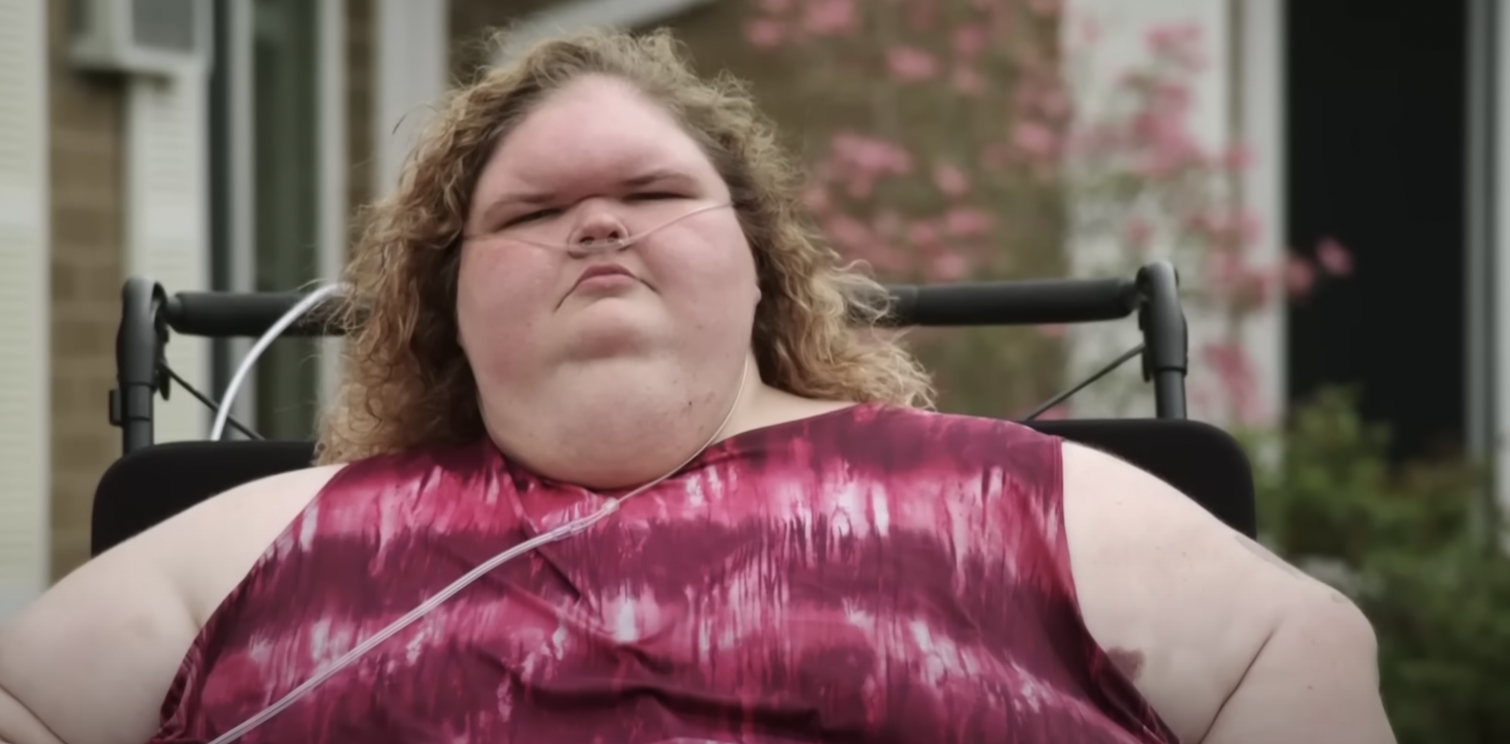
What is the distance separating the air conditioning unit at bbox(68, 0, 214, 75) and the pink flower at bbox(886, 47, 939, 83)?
197cm

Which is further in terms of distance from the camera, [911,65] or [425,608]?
[911,65]

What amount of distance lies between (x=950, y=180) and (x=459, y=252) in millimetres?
3357

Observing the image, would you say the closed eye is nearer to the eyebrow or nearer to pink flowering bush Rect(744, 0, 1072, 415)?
the eyebrow

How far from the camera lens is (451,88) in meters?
2.24

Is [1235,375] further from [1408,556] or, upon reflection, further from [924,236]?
[924,236]

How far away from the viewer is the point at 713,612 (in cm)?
180

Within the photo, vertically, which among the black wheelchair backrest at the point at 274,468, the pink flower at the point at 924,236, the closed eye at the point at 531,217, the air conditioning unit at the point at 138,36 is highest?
the air conditioning unit at the point at 138,36

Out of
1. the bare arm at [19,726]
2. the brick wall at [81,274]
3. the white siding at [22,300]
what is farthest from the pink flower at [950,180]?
the bare arm at [19,726]

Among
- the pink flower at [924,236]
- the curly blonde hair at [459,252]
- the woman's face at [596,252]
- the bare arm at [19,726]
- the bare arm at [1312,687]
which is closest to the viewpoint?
the bare arm at [1312,687]

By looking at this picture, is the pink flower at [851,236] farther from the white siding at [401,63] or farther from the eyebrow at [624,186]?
the eyebrow at [624,186]

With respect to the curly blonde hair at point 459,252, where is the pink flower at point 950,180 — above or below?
above

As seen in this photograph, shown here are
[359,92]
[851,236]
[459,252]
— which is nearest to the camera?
[459,252]

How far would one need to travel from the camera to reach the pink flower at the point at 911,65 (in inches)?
212

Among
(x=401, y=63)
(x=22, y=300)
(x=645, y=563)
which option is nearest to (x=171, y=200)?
(x=22, y=300)
